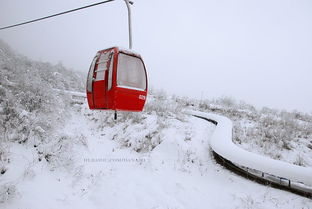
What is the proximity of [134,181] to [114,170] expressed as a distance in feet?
3.28

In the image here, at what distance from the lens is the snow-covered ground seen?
3826mm

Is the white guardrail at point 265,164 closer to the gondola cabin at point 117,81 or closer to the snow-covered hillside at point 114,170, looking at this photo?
the snow-covered hillside at point 114,170

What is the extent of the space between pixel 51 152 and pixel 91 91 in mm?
3069

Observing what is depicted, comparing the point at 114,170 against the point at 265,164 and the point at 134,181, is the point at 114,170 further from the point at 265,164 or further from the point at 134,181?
the point at 265,164

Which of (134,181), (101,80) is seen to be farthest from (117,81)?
(134,181)

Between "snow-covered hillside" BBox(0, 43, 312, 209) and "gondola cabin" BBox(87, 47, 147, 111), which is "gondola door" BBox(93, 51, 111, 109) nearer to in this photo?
"gondola cabin" BBox(87, 47, 147, 111)

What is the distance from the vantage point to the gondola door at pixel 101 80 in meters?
3.37

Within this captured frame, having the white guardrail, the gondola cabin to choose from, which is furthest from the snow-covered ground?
the gondola cabin

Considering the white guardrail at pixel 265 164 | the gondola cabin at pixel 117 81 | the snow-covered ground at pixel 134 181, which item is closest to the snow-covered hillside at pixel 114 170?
the snow-covered ground at pixel 134 181

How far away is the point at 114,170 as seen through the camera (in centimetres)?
552

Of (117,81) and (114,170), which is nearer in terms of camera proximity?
(117,81)

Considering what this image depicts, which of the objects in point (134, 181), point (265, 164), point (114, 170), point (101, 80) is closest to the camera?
point (101, 80)

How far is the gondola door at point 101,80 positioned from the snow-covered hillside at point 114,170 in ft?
8.44

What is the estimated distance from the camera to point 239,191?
4496 mm
